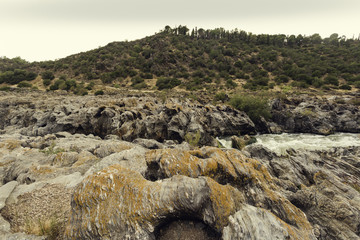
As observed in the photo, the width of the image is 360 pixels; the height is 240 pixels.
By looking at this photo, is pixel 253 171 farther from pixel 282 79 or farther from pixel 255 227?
pixel 282 79

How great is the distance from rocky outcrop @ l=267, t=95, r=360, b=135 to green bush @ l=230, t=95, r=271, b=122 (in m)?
2.09

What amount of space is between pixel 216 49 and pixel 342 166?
9709cm

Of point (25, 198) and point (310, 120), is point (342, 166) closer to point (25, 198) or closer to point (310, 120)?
point (25, 198)

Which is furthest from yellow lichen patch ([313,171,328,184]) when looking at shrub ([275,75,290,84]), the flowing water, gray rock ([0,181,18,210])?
shrub ([275,75,290,84])

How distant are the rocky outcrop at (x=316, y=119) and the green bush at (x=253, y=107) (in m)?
2.09

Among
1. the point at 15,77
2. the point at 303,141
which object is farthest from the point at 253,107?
the point at 15,77

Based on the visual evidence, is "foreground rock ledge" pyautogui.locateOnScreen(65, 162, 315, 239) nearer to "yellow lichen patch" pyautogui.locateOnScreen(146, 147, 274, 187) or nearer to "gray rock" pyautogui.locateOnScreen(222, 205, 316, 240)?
"gray rock" pyautogui.locateOnScreen(222, 205, 316, 240)

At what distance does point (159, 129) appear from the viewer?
23625 millimetres

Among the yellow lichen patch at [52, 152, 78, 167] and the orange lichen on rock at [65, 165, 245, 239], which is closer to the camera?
the orange lichen on rock at [65, 165, 245, 239]


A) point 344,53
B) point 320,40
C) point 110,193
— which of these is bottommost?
point 110,193

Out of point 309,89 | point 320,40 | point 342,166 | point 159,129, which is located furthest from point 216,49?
point 342,166

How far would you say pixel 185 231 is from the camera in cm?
482

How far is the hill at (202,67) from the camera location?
59.7 m

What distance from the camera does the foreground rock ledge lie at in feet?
14.5
